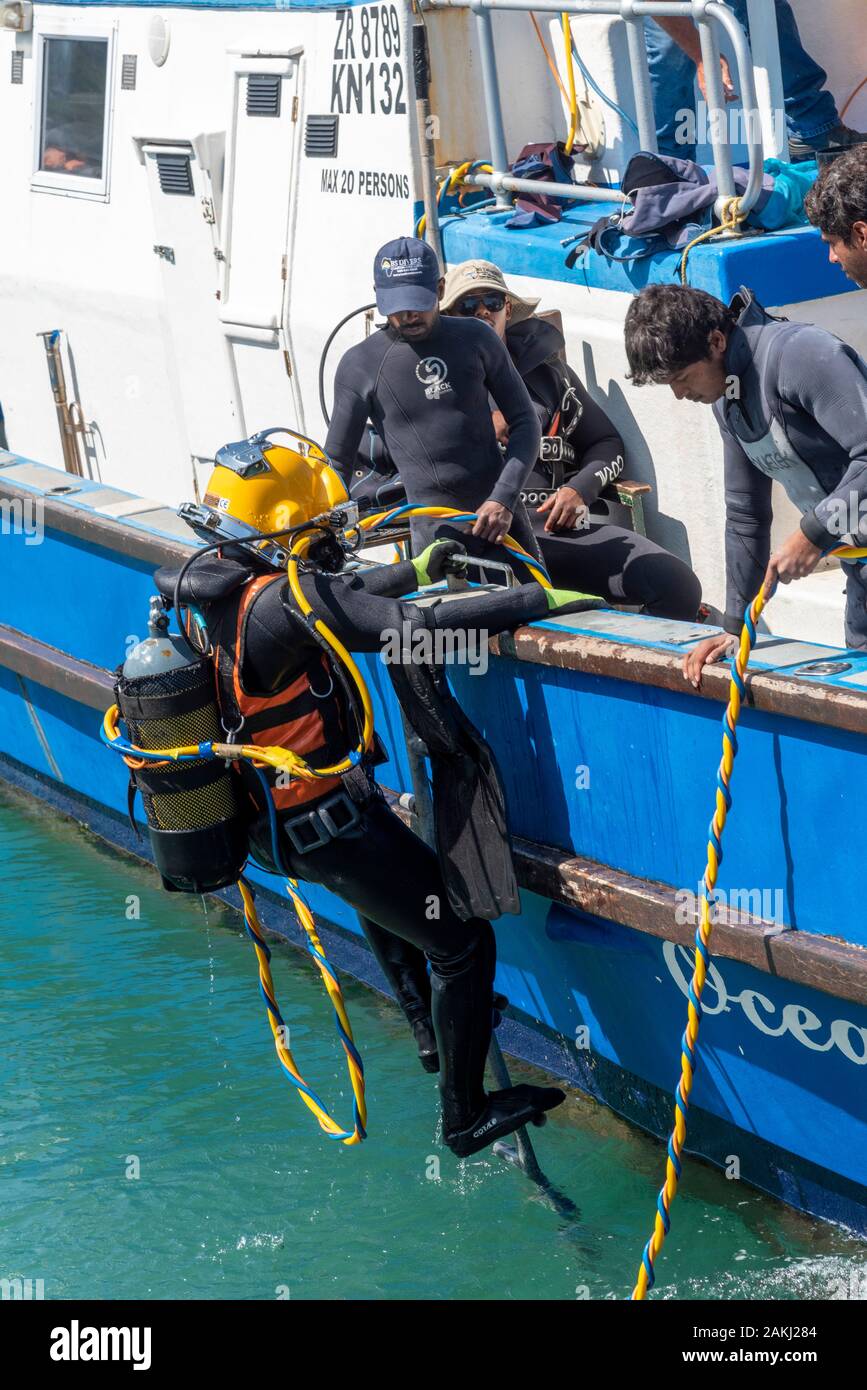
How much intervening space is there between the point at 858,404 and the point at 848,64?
10.2ft

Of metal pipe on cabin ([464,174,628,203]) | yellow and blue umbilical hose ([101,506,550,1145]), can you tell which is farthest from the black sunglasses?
yellow and blue umbilical hose ([101,506,550,1145])

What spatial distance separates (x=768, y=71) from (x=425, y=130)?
1.16 m

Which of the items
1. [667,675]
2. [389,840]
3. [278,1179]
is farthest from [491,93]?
[278,1179]

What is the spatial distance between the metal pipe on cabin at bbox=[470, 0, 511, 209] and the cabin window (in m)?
2.37

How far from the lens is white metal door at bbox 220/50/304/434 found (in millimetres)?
6395

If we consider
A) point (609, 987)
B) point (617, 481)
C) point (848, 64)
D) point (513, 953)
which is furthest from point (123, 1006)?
point (848, 64)

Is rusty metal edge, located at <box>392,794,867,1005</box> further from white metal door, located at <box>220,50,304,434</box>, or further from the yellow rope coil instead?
white metal door, located at <box>220,50,304,434</box>

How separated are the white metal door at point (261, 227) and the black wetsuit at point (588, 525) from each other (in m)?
1.40

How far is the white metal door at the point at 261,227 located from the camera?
6395 millimetres

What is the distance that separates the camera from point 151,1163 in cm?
486

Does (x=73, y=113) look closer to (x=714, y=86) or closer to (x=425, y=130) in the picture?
(x=425, y=130)

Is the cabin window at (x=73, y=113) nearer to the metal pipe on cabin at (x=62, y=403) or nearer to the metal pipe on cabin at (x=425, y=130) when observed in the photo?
the metal pipe on cabin at (x=62, y=403)

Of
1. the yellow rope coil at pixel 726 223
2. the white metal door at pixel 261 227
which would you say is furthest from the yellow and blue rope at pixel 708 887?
the white metal door at pixel 261 227
